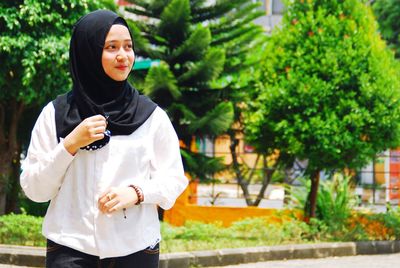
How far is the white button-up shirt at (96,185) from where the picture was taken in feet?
7.98

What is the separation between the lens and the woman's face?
8.10 feet

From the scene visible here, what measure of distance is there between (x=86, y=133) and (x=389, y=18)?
20.5m

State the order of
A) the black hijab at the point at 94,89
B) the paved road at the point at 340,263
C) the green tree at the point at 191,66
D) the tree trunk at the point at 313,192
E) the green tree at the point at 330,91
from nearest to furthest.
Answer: the black hijab at the point at 94,89, the paved road at the point at 340,263, the green tree at the point at 330,91, the tree trunk at the point at 313,192, the green tree at the point at 191,66

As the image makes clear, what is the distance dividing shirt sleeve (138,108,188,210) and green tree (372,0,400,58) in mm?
19822

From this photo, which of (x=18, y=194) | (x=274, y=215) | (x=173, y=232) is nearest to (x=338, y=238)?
(x=274, y=215)

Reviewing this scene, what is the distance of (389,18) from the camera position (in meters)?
21.8

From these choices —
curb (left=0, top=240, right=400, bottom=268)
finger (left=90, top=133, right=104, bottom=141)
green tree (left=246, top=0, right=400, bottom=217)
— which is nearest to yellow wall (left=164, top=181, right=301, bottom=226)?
green tree (left=246, top=0, right=400, bottom=217)

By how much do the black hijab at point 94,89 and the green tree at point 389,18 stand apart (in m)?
19.9

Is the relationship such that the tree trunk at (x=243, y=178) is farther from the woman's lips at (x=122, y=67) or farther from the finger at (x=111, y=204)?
the finger at (x=111, y=204)

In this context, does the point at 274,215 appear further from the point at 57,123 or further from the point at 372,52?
the point at 57,123

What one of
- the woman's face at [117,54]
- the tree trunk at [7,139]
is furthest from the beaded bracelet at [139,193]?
the tree trunk at [7,139]

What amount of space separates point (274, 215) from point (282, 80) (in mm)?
2120

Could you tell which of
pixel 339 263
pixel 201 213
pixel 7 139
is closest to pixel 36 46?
pixel 7 139

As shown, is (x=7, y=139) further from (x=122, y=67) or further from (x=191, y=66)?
(x=122, y=67)
